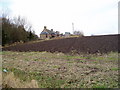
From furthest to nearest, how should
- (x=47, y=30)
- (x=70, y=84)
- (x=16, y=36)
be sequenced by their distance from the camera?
(x=47, y=30)
(x=16, y=36)
(x=70, y=84)

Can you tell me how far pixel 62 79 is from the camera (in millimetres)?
4281

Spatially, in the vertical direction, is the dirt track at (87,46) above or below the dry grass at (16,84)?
above

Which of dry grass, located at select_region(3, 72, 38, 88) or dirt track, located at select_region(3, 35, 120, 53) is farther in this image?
dirt track, located at select_region(3, 35, 120, 53)

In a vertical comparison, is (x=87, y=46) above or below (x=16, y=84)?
above

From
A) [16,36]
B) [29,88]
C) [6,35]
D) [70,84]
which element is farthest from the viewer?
[16,36]

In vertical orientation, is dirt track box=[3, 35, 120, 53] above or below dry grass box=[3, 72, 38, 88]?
above

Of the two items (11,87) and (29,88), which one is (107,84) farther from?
(11,87)

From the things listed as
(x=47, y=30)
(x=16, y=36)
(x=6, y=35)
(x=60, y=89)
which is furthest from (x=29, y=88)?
(x=47, y=30)

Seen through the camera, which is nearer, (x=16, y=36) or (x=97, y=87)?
(x=97, y=87)

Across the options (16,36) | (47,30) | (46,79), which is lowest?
(46,79)

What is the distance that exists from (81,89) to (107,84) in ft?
2.84

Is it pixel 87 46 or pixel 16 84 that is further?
pixel 87 46

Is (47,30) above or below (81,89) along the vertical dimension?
above

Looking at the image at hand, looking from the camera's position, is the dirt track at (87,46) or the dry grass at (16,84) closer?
the dry grass at (16,84)
